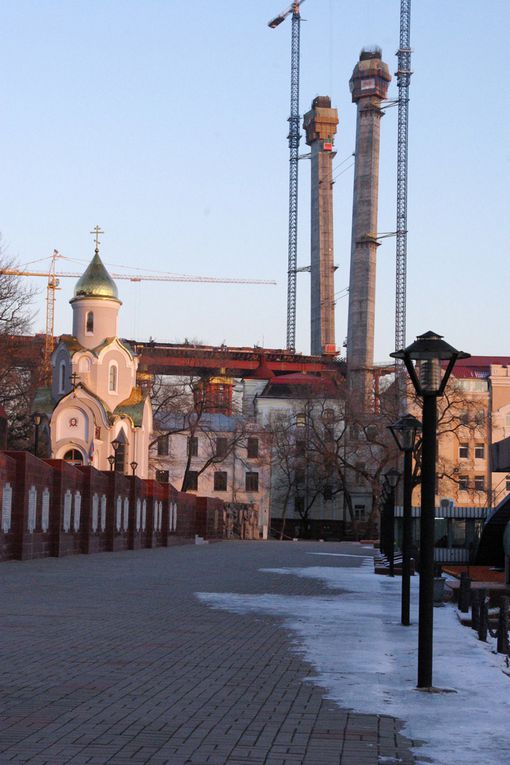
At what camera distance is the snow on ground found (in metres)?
7.21

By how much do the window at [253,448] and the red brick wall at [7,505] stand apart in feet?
177

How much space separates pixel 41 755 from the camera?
6.40 meters

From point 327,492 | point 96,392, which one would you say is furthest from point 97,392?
point 327,492

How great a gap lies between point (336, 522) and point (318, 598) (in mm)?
65525

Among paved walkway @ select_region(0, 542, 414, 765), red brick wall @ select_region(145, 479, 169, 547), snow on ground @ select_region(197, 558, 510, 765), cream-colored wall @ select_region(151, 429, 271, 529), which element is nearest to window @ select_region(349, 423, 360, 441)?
cream-colored wall @ select_region(151, 429, 271, 529)

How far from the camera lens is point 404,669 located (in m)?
10.3

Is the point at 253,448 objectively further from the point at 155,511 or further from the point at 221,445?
the point at 155,511

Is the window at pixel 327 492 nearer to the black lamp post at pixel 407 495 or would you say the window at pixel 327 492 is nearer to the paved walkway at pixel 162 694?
the black lamp post at pixel 407 495

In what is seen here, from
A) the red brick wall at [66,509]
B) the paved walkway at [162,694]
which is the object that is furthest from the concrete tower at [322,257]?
the paved walkway at [162,694]

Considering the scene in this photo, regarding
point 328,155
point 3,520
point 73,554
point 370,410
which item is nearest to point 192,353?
point 370,410

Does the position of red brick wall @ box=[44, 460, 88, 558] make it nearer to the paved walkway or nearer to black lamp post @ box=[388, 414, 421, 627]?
the paved walkway

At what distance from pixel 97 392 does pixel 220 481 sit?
26265 mm

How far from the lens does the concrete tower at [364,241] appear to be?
9188 cm

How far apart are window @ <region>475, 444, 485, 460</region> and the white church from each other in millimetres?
32315
